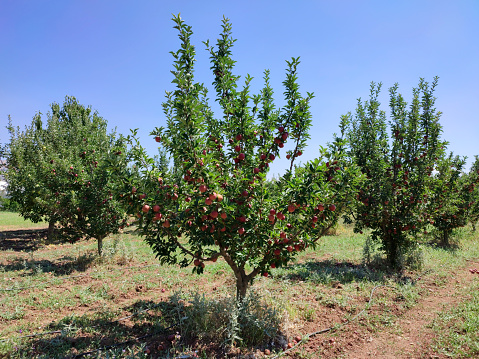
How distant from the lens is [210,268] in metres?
8.32

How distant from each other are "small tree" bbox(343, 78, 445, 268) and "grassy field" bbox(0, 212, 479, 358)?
4.38ft

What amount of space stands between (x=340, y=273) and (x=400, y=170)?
333cm

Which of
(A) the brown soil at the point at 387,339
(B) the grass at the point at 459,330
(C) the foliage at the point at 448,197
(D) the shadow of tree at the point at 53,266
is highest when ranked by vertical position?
(C) the foliage at the point at 448,197

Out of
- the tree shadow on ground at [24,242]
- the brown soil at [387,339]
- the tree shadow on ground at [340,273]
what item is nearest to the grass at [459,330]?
the brown soil at [387,339]

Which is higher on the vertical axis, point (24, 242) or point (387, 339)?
point (24, 242)

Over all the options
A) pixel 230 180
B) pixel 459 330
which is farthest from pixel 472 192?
pixel 230 180

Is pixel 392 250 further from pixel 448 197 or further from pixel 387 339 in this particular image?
pixel 387 339

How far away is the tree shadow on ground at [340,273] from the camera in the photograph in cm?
693

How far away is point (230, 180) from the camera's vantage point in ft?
13.4

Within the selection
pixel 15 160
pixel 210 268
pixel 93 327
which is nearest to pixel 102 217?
pixel 210 268

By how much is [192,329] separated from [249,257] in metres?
1.38

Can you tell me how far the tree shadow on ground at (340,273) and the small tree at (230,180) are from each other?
8.30 ft

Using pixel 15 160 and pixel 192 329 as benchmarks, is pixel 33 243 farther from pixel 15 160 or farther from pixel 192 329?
pixel 192 329

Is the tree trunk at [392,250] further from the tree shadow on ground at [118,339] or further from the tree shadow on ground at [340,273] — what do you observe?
the tree shadow on ground at [118,339]
